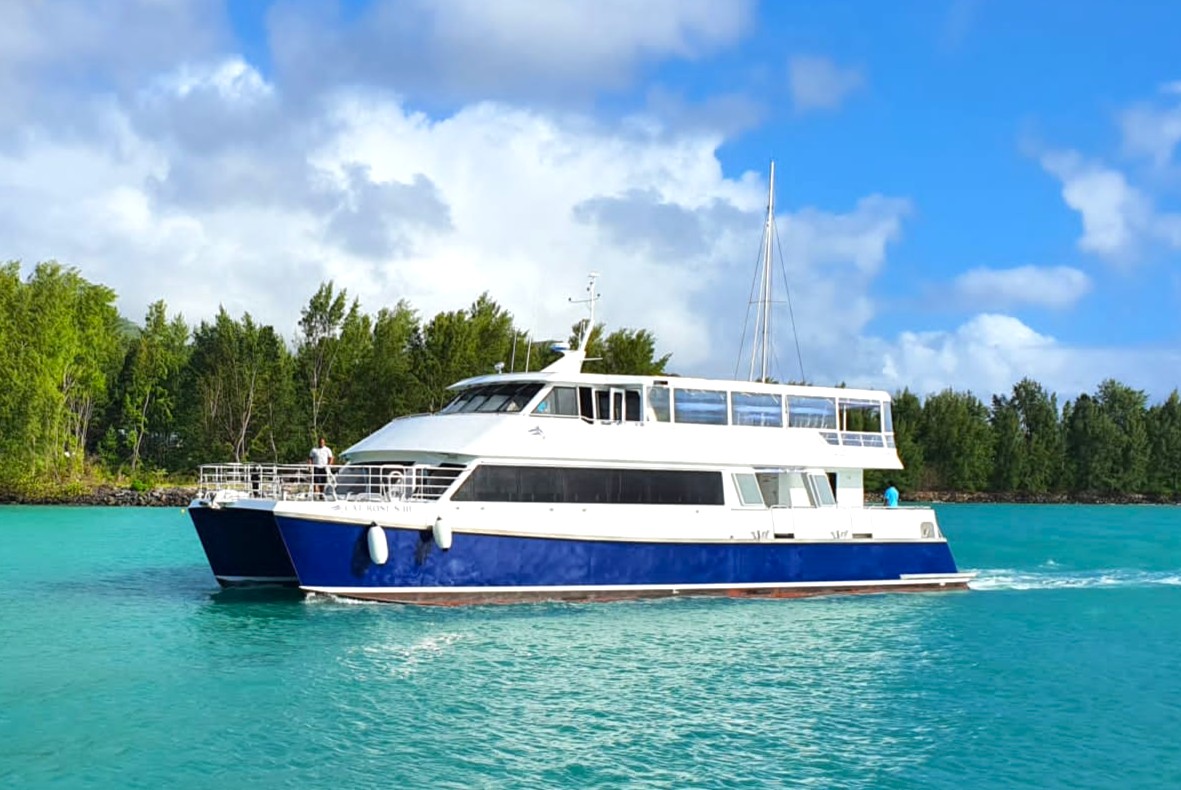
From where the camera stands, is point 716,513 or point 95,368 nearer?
point 716,513

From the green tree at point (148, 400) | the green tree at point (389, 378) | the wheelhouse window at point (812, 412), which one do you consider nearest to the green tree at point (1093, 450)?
the green tree at point (389, 378)

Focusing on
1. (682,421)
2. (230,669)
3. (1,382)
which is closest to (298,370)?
(1,382)

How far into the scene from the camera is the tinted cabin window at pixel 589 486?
2084 cm

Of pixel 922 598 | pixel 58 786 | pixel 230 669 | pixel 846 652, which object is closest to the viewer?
pixel 58 786

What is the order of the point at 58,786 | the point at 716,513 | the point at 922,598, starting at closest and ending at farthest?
1. the point at 58,786
2. the point at 716,513
3. the point at 922,598

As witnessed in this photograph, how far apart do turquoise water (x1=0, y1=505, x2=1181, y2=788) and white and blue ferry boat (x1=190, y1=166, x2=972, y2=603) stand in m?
0.60

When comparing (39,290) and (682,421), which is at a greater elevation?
(39,290)

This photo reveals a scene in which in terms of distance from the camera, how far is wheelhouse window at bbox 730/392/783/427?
24.0 meters

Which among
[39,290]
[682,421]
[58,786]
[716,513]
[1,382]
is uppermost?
[39,290]

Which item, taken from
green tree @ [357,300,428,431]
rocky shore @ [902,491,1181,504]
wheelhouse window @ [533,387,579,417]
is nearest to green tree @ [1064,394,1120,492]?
rocky shore @ [902,491,1181,504]

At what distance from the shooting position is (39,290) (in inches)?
2291

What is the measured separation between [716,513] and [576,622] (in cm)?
456

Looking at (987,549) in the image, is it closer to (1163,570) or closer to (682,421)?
(1163,570)

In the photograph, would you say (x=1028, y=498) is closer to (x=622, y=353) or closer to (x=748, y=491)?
(x=622, y=353)
